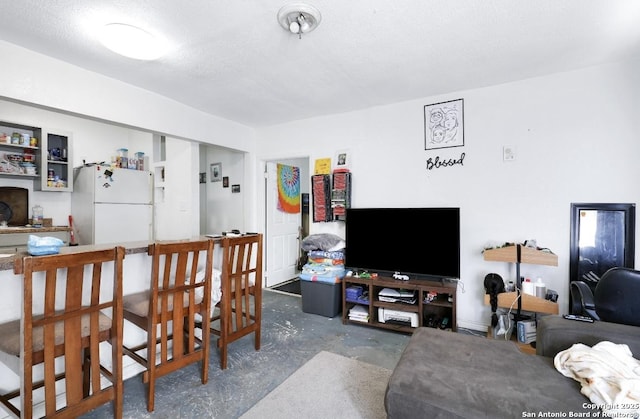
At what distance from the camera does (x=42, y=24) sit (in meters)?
1.95

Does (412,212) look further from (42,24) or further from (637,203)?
(42,24)

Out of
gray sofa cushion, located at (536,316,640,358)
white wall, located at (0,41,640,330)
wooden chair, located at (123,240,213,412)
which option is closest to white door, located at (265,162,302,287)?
white wall, located at (0,41,640,330)

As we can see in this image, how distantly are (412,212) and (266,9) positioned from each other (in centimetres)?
216

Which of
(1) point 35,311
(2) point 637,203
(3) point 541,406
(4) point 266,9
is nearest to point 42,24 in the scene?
(4) point 266,9

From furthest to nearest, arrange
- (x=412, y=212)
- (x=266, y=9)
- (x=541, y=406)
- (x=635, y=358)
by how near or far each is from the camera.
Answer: (x=412, y=212)
(x=266, y=9)
(x=635, y=358)
(x=541, y=406)

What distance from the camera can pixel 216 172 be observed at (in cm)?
490

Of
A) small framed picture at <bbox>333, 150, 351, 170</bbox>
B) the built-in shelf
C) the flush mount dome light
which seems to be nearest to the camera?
the flush mount dome light

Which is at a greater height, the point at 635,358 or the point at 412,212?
the point at 412,212

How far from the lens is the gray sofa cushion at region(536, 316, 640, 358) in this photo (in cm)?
145

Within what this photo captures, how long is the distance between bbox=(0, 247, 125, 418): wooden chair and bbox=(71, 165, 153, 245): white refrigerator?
2628 millimetres

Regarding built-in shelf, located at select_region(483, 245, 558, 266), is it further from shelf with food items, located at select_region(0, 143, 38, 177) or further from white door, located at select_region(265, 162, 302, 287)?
shelf with food items, located at select_region(0, 143, 38, 177)

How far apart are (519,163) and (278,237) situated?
11.0 feet

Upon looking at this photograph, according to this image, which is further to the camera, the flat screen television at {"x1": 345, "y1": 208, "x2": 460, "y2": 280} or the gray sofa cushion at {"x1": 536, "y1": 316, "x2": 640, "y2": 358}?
the flat screen television at {"x1": 345, "y1": 208, "x2": 460, "y2": 280}

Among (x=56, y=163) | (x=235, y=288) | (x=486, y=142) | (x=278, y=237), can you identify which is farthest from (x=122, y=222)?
(x=486, y=142)
